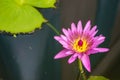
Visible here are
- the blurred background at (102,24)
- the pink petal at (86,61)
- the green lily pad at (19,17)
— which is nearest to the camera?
the pink petal at (86,61)

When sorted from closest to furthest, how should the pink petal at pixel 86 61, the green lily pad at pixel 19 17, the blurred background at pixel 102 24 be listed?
the pink petal at pixel 86 61
the green lily pad at pixel 19 17
the blurred background at pixel 102 24

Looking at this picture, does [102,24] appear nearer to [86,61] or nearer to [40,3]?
[40,3]

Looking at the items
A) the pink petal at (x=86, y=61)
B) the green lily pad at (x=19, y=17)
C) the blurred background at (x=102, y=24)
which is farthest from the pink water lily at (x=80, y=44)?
the blurred background at (x=102, y=24)

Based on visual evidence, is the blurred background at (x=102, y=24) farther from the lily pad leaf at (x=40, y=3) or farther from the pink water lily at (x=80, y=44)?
the pink water lily at (x=80, y=44)

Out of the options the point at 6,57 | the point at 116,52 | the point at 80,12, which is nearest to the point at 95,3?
the point at 80,12

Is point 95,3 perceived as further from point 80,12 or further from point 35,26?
point 35,26

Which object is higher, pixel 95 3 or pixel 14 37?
pixel 95 3

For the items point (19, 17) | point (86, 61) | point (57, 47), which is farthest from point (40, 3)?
point (86, 61)
